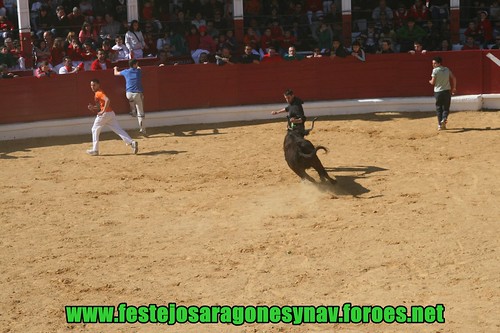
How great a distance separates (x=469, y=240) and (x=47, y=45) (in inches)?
470

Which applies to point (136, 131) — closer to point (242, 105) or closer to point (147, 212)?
point (242, 105)

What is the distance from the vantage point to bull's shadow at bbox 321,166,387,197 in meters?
14.1

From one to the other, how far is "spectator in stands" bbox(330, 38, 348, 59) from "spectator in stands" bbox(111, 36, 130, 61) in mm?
4477

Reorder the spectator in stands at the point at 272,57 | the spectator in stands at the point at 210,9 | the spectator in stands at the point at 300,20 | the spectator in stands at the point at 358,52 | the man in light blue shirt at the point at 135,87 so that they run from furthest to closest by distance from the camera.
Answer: the spectator in stands at the point at 300,20 < the spectator in stands at the point at 210,9 < the spectator in stands at the point at 272,57 < the spectator in stands at the point at 358,52 < the man in light blue shirt at the point at 135,87

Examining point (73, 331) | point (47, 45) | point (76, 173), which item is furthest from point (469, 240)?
point (47, 45)

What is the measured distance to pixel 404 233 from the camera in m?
12.0

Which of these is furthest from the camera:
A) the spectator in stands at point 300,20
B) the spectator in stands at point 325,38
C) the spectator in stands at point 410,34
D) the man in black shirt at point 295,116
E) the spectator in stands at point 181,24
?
the spectator in stands at point 300,20

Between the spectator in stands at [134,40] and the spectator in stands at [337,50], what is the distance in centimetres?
419

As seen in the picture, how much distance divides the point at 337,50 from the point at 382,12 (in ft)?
9.19

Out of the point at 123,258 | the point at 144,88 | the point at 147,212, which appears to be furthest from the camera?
the point at 144,88

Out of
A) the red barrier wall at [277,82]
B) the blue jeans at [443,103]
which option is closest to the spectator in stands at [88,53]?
the red barrier wall at [277,82]

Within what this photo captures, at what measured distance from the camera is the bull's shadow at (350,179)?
14.1 meters

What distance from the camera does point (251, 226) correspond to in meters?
12.6

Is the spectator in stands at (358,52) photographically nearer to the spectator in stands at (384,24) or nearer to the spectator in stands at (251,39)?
the spectator in stands at (384,24)
